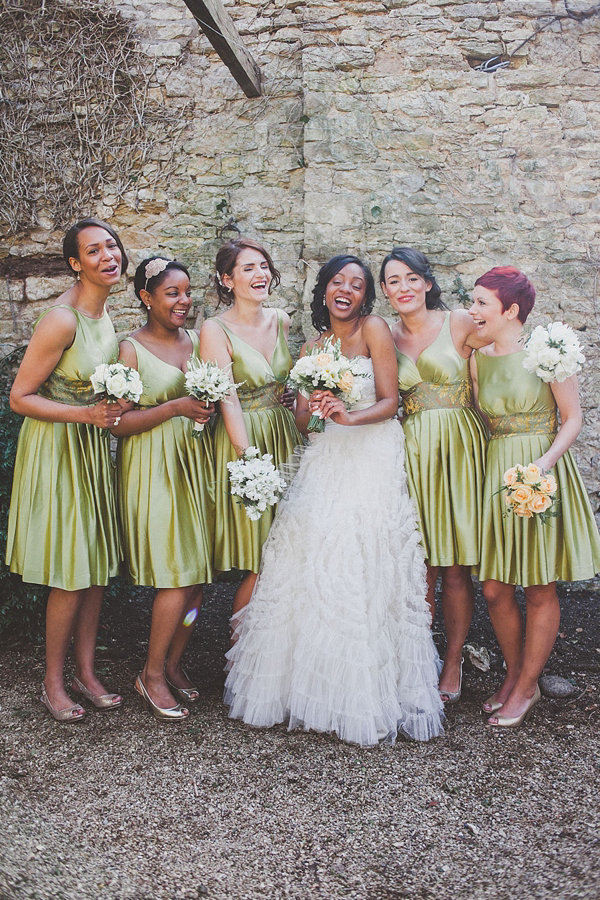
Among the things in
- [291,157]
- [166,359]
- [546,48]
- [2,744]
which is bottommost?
[2,744]

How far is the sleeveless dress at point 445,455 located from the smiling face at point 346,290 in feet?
1.36

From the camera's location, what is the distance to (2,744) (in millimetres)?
3389

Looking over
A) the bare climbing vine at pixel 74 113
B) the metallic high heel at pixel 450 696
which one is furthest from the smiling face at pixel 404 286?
the bare climbing vine at pixel 74 113

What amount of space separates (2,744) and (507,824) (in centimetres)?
238

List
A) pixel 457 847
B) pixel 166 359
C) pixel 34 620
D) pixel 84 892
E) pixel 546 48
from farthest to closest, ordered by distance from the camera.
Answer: pixel 546 48 → pixel 34 620 → pixel 166 359 → pixel 457 847 → pixel 84 892

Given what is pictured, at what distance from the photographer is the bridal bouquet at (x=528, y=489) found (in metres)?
3.05

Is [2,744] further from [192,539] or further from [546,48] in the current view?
[546,48]

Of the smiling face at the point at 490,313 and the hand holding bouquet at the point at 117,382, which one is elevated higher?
the smiling face at the point at 490,313

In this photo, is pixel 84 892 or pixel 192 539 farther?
pixel 192 539

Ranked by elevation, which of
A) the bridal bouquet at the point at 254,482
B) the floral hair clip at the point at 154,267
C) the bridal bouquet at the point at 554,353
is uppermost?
the floral hair clip at the point at 154,267

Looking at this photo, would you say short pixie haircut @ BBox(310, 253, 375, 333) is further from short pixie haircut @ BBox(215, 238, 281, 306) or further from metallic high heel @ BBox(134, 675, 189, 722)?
metallic high heel @ BBox(134, 675, 189, 722)

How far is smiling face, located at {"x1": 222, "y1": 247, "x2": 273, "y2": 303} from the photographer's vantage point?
11.9 feet

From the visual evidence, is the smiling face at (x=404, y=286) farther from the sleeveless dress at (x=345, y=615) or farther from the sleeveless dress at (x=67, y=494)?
the sleeveless dress at (x=67, y=494)

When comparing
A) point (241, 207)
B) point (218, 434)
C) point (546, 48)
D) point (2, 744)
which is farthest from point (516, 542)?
point (546, 48)
